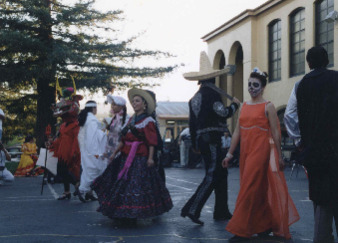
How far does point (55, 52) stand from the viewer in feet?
71.2

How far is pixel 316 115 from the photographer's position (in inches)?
181

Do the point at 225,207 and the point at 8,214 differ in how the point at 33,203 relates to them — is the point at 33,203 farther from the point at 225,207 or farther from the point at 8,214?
the point at 225,207

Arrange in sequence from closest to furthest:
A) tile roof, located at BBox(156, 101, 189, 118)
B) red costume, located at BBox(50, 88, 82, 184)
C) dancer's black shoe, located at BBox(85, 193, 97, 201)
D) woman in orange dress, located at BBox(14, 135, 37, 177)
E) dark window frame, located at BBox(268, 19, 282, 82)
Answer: dancer's black shoe, located at BBox(85, 193, 97, 201)
red costume, located at BBox(50, 88, 82, 184)
woman in orange dress, located at BBox(14, 135, 37, 177)
dark window frame, located at BBox(268, 19, 282, 82)
tile roof, located at BBox(156, 101, 189, 118)

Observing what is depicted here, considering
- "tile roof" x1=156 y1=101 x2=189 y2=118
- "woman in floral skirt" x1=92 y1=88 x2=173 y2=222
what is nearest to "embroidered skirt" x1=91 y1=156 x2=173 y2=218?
"woman in floral skirt" x1=92 y1=88 x2=173 y2=222

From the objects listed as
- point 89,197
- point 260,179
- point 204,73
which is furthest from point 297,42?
point 260,179

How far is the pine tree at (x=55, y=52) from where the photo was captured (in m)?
22.0

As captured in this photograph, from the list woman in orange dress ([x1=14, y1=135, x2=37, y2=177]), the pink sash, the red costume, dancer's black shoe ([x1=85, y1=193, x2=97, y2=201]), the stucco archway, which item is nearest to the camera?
the pink sash

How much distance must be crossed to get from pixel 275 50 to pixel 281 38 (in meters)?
1.09

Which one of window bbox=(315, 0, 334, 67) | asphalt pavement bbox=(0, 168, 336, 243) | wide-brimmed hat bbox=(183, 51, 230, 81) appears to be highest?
window bbox=(315, 0, 334, 67)

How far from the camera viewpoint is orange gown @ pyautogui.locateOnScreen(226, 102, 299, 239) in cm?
536

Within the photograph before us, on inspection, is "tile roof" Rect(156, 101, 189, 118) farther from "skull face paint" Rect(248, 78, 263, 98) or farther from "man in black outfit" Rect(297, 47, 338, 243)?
"man in black outfit" Rect(297, 47, 338, 243)

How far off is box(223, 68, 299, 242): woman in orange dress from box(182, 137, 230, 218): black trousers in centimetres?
97

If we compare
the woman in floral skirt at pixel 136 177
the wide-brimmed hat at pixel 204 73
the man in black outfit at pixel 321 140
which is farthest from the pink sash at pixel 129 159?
the man in black outfit at pixel 321 140

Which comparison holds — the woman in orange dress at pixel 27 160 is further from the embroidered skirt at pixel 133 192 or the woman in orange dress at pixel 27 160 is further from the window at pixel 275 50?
the window at pixel 275 50
